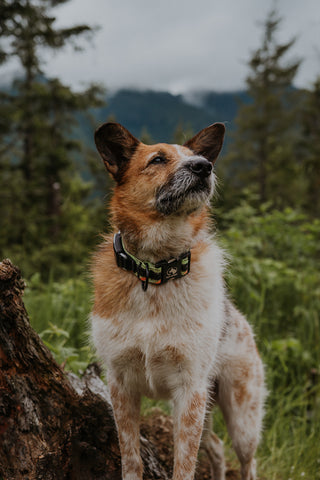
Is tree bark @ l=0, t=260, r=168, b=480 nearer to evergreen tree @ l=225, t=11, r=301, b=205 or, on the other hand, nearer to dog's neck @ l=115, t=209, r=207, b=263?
dog's neck @ l=115, t=209, r=207, b=263

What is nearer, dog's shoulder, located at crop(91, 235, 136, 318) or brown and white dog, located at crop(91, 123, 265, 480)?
brown and white dog, located at crop(91, 123, 265, 480)

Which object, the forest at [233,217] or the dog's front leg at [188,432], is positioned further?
the forest at [233,217]

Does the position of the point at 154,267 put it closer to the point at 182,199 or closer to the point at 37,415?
the point at 182,199

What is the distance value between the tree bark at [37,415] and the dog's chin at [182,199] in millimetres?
892

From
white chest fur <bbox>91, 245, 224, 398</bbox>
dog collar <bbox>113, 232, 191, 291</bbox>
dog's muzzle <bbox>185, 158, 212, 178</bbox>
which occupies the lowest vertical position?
white chest fur <bbox>91, 245, 224, 398</bbox>

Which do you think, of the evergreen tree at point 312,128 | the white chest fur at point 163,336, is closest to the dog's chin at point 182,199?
the white chest fur at point 163,336

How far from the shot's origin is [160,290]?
2.26 meters

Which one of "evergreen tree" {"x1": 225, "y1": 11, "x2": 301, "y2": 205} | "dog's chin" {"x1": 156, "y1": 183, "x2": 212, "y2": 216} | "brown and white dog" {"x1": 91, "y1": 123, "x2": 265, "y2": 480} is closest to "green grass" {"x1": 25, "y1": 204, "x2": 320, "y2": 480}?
"brown and white dog" {"x1": 91, "y1": 123, "x2": 265, "y2": 480}

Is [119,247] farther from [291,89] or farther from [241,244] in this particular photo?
[291,89]

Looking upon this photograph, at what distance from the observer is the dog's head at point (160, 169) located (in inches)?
89.5

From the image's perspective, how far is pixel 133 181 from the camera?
8.13 ft

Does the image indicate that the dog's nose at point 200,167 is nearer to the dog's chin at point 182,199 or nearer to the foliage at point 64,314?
the dog's chin at point 182,199

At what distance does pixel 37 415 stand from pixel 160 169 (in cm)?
154

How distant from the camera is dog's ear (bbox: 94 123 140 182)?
2.47 metres
